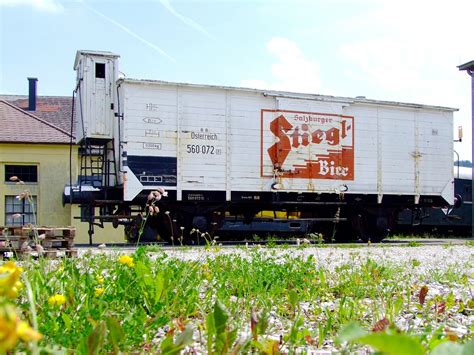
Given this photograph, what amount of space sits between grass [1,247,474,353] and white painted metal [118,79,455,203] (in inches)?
366

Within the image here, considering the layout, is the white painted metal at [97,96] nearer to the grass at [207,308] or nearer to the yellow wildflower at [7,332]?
the grass at [207,308]

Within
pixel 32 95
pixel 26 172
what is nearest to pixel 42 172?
pixel 26 172

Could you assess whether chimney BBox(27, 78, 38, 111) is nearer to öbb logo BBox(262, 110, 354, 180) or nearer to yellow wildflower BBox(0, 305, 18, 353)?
öbb logo BBox(262, 110, 354, 180)

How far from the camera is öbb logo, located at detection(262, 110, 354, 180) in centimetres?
1546

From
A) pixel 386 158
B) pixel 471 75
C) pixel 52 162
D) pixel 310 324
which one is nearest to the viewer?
pixel 310 324

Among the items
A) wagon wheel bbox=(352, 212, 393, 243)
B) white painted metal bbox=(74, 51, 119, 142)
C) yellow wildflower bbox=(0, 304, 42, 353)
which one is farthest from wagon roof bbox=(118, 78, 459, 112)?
yellow wildflower bbox=(0, 304, 42, 353)

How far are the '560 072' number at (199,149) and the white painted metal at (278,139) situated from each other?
3 cm

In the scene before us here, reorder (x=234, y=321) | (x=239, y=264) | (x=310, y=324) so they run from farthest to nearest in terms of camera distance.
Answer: (x=239, y=264), (x=310, y=324), (x=234, y=321)

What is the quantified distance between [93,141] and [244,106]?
13.3ft

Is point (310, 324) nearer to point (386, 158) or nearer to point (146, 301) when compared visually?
point (146, 301)

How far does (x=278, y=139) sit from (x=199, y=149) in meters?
2.18

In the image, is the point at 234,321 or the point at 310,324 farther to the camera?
the point at 310,324

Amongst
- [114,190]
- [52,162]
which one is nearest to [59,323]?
[114,190]

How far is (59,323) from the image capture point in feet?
8.30
